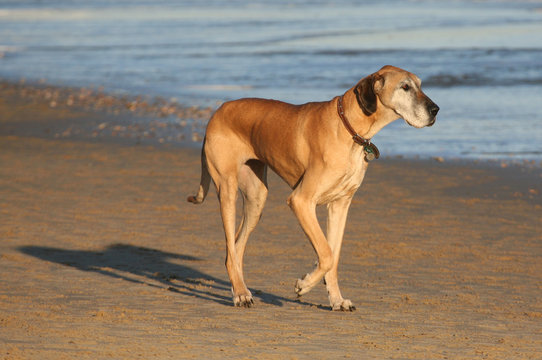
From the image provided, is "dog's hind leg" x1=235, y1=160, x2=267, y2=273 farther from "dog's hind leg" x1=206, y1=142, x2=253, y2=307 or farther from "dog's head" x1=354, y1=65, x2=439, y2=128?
"dog's head" x1=354, y1=65, x2=439, y2=128

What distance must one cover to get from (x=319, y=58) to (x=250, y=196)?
836 inches

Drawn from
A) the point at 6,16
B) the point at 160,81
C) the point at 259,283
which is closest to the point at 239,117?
the point at 259,283

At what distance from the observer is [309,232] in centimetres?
657

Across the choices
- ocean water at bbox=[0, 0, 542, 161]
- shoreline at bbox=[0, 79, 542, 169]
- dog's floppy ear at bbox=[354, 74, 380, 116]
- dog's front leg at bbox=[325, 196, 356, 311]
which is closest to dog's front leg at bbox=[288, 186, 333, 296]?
dog's front leg at bbox=[325, 196, 356, 311]

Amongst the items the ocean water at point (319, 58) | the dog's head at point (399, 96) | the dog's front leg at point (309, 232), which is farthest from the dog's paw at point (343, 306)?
the ocean water at point (319, 58)

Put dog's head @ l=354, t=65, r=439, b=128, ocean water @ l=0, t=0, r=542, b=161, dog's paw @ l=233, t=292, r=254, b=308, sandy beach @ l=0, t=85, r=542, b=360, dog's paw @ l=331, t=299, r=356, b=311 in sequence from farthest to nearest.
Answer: ocean water @ l=0, t=0, r=542, b=161 → dog's paw @ l=233, t=292, r=254, b=308 → dog's paw @ l=331, t=299, r=356, b=311 → dog's head @ l=354, t=65, r=439, b=128 → sandy beach @ l=0, t=85, r=542, b=360

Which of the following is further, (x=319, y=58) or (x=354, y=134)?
(x=319, y=58)

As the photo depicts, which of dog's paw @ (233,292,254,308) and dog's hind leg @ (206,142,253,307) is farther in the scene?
dog's hind leg @ (206,142,253,307)

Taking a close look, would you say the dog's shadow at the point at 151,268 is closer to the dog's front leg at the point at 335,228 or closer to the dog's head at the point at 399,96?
the dog's front leg at the point at 335,228

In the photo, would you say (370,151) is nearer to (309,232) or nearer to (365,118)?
(365,118)

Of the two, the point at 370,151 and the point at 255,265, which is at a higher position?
the point at 370,151

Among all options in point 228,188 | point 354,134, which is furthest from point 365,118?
point 228,188

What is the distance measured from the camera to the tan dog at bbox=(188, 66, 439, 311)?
639 centimetres

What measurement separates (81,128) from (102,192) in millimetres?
5627
